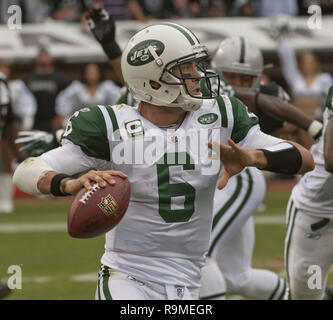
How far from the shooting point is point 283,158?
3789 millimetres

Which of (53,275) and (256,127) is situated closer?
(256,127)

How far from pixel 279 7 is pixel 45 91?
3525 millimetres

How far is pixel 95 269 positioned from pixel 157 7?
7710 mm

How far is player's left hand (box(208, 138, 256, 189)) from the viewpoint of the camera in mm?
3650

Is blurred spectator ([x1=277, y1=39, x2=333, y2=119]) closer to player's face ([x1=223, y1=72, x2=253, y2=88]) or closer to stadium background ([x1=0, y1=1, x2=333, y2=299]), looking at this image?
stadium background ([x1=0, y1=1, x2=333, y2=299])

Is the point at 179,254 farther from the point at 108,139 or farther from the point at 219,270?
the point at 219,270

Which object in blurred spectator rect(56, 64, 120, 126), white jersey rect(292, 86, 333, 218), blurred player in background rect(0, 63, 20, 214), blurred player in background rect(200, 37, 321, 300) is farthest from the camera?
blurred spectator rect(56, 64, 120, 126)

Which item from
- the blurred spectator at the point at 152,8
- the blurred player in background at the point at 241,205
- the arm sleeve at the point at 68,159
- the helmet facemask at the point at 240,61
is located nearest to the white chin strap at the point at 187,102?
the arm sleeve at the point at 68,159

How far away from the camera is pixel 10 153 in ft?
36.4

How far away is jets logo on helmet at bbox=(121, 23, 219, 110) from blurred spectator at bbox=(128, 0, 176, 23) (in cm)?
1083

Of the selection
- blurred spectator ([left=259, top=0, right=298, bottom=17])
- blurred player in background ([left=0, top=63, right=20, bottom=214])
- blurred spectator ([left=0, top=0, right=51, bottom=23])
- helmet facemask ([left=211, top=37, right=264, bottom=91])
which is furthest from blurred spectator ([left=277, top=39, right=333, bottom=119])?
helmet facemask ([left=211, top=37, right=264, bottom=91])

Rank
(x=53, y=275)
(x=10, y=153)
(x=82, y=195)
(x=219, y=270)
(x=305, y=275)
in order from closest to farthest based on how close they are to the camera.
Answer: (x=82, y=195), (x=305, y=275), (x=219, y=270), (x=53, y=275), (x=10, y=153)

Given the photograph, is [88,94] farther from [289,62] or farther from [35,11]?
[35,11]
